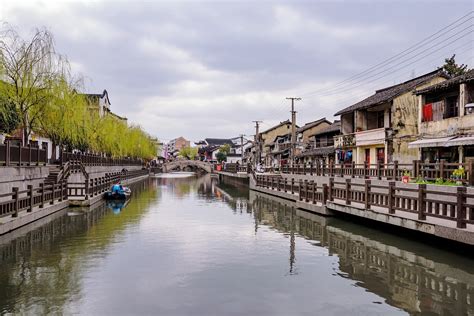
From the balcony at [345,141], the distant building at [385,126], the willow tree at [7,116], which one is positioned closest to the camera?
the willow tree at [7,116]

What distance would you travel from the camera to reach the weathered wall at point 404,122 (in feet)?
112

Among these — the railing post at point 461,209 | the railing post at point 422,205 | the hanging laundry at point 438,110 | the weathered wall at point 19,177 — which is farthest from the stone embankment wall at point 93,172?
the railing post at point 461,209

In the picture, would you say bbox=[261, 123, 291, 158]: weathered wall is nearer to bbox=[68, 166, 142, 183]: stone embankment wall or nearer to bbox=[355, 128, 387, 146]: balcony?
bbox=[68, 166, 142, 183]: stone embankment wall

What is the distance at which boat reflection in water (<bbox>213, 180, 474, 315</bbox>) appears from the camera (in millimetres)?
9984

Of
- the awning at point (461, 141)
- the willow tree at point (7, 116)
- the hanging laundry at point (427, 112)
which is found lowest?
the awning at point (461, 141)

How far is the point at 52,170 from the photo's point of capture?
31828 mm

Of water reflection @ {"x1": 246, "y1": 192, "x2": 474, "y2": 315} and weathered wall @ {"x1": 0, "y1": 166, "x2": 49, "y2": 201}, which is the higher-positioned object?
weathered wall @ {"x1": 0, "y1": 166, "x2": 49, "y2": 201}

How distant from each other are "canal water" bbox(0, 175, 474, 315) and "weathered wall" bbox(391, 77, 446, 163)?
16035mm

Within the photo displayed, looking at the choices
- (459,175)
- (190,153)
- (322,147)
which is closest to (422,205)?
(459,175)

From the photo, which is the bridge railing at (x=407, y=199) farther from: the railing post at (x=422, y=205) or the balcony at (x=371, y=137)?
the balcony at (x=371, y=137)

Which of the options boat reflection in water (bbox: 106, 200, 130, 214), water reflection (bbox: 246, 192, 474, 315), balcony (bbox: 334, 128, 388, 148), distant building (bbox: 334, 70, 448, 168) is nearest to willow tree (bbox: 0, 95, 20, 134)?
boat reflection in water (bbox: 106, 200, 130, 214)

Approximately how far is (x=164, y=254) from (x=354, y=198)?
33.3ft

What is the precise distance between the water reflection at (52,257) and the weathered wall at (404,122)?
70.4 ft

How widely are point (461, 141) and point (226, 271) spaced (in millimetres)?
17600
